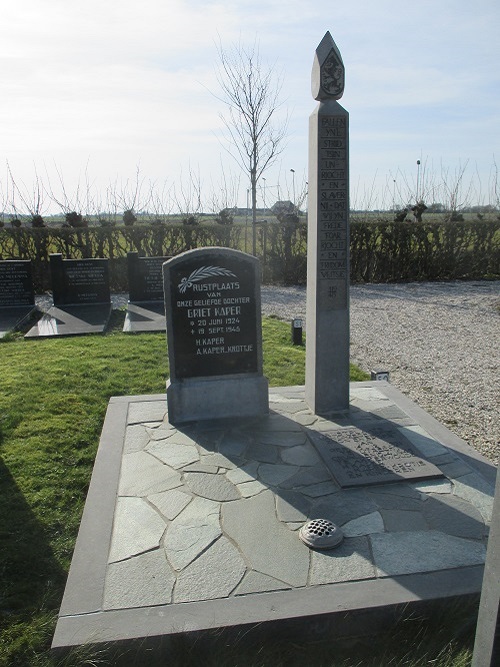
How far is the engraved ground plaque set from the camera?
4109 mm

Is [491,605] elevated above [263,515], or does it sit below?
above

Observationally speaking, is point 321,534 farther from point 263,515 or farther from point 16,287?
point 16,287

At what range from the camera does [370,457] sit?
440 centimetres

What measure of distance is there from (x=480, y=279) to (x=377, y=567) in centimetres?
1464

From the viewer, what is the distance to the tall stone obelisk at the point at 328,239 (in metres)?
4.81

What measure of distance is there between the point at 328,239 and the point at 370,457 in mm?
2015

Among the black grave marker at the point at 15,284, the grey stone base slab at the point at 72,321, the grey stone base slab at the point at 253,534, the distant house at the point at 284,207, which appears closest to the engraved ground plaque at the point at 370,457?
the grey stone base slab at the point at 253,534

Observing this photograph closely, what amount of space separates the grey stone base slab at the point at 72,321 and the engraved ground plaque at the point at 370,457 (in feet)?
19.5

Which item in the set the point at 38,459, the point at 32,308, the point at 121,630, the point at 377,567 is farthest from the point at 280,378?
the point at 32,308

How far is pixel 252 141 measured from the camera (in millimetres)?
16250

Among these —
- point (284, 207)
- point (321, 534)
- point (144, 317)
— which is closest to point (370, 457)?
point (321, 534)

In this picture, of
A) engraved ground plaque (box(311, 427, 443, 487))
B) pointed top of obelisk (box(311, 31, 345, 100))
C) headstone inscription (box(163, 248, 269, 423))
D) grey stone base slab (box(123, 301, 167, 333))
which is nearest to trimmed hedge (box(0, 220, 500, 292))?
grey stone base slab (box(123, 301, 167, 333))

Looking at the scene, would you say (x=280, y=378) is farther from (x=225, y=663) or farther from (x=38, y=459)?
(x=225, y=663)

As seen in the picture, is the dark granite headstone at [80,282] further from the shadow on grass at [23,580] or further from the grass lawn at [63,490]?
the shadow on grass at [23,580]
